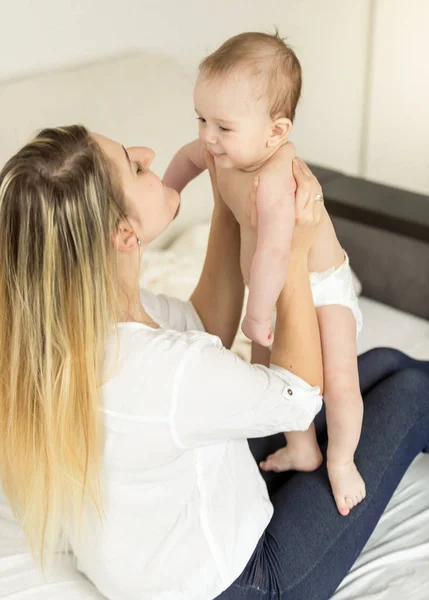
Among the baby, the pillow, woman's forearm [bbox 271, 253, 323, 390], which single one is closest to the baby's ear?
the baby

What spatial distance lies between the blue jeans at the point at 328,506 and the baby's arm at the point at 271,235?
1.06 feet

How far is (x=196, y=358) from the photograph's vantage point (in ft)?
3.28

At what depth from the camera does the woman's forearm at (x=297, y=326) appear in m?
1.18

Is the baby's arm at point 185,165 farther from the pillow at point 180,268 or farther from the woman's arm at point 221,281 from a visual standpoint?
the pillow at point 180,268

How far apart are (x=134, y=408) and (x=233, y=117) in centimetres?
47

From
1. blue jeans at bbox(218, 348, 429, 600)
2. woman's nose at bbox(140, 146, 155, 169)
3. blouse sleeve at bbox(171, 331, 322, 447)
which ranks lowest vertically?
blue jeans at bbox(218, 348, 429, 600)

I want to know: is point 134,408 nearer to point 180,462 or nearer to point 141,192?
point 180,462

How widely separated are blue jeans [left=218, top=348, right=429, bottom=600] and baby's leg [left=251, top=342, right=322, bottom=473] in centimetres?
2

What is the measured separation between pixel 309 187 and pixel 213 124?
0.18m

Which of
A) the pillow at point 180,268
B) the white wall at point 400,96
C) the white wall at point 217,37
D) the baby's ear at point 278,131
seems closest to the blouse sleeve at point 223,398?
the baby's ear at point 278,131

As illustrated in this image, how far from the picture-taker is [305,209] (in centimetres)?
115

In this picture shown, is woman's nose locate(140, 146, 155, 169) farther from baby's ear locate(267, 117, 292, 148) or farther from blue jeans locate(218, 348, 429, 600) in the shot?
blue jeans locate(218, 348, 429, 600)

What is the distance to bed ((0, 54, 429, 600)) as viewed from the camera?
1340 millimetres

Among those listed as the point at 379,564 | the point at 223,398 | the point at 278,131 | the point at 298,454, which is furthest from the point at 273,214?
the point at 379,564
